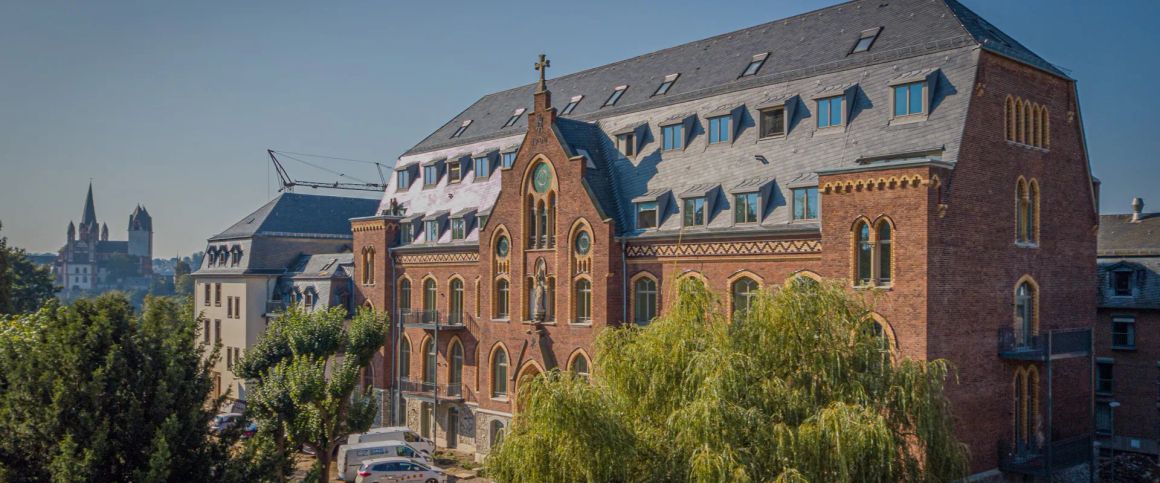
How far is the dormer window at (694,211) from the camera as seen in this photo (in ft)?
99.7

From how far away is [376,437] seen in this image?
3653 cm

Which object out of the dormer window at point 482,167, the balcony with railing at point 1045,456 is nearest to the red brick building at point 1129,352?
the balcony with railing at point 1045,456

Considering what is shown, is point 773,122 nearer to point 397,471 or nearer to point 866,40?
point 866,40

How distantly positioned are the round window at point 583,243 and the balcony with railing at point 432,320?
8409 millimetres

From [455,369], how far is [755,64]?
1861cm

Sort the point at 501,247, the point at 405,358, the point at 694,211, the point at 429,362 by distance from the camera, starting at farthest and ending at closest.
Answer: the point at 405,358, the point at 429,362, the point at 501,247, the point at 694,211

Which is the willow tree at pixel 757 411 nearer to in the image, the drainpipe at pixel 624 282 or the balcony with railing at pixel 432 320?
the drainpipe at pixel 624 282

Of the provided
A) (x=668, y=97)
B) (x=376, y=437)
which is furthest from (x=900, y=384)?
(x=376, y=437)

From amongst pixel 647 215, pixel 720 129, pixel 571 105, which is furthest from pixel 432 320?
pixel 720 129

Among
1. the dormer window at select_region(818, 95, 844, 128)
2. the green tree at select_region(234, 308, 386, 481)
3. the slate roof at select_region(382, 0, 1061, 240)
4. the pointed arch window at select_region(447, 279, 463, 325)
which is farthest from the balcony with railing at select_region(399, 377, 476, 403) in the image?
the dormer window at select_region(818, 95, 844, 128)

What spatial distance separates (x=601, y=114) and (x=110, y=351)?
77.4ft

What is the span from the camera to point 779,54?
107ft

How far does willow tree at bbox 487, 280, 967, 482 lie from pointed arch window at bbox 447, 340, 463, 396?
20846 millimetres

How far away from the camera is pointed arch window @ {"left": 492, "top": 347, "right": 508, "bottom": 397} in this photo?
37500 mm
